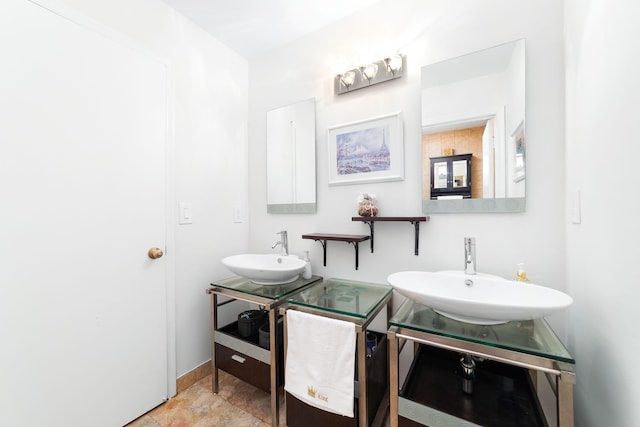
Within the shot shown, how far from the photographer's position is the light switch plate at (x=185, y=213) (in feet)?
5.62

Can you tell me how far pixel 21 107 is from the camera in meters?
1.11

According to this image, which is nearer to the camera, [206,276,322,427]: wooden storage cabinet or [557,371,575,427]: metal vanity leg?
[557,371,575,427]: metal vanity leg

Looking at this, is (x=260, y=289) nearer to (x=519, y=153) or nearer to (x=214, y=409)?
(x=214, y=409)

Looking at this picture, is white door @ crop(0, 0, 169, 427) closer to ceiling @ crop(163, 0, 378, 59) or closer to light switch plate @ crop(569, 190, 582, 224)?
ceiling @ crop(163, 0, 378, 59)

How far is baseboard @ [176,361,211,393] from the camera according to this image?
5.54ft

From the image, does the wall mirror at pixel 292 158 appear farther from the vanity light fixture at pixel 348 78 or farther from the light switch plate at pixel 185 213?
the light switch plate at pixel 185 213

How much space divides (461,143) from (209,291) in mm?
1721

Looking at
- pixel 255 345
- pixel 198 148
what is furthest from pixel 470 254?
pixel 198 148

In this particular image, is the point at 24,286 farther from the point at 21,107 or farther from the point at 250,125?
the point at 250,125

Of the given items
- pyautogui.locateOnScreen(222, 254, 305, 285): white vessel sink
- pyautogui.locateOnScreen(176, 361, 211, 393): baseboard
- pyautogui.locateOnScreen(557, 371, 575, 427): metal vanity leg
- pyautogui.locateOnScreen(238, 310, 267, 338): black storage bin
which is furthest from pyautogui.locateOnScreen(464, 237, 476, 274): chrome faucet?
pyautogui.locateOnScreen(176, 361, 211, 393): baseboard

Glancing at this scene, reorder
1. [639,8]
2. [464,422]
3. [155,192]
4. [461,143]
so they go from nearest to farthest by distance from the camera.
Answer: [639,8] → [464,422] → [461,143] → [155,192]

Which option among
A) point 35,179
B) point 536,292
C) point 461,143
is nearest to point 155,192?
point 35,179

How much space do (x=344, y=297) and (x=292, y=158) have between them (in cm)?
110

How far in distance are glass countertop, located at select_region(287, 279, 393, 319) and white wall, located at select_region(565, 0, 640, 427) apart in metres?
0.76
